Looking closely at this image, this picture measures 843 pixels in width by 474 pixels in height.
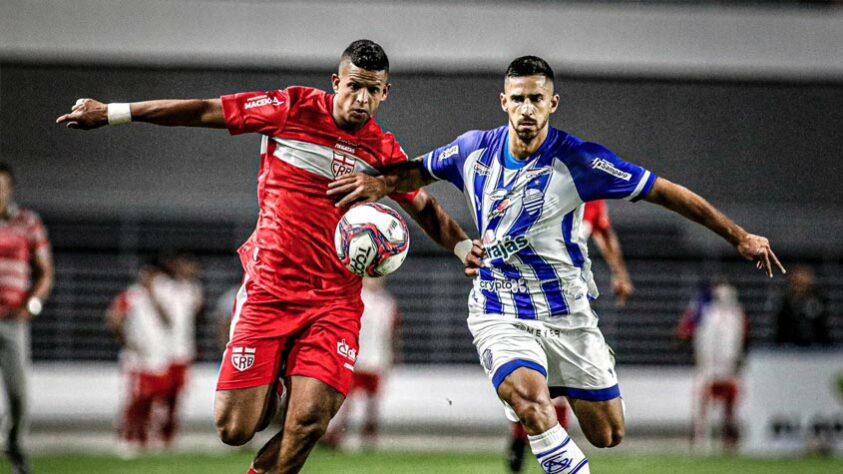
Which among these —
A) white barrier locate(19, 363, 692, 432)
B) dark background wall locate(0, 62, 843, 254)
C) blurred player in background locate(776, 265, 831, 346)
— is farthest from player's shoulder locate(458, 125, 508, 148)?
dark background wall locate(0, 62, 843, 254)

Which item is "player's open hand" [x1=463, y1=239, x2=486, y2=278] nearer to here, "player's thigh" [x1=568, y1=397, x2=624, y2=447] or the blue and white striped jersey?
the blue and white striped jersey

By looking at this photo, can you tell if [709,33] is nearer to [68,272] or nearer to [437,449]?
[437,449]

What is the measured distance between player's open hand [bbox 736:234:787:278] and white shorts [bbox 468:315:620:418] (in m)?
1.03

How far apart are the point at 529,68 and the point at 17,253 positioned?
16.7 feet

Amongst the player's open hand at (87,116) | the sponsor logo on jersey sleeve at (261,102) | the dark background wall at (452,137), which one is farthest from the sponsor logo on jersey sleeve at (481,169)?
the dark background wall at (452,137)

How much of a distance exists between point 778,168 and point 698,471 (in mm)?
9174

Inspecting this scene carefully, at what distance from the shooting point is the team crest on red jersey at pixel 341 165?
19.7 feet

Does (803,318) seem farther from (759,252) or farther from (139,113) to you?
(139,113)

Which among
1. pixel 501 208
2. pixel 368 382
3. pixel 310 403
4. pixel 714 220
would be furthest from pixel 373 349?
pixel 714 220

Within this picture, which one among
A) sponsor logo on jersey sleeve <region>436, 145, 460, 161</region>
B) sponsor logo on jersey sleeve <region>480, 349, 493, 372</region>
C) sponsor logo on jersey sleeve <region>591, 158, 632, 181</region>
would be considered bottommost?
sponsor logo on jersey sleeve <region>480, 349, 493, 372</region>

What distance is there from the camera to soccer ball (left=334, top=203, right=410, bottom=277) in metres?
5.66

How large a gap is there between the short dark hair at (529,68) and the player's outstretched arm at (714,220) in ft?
2.74

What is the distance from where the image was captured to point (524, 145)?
596cm

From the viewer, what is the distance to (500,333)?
5.93 metres
